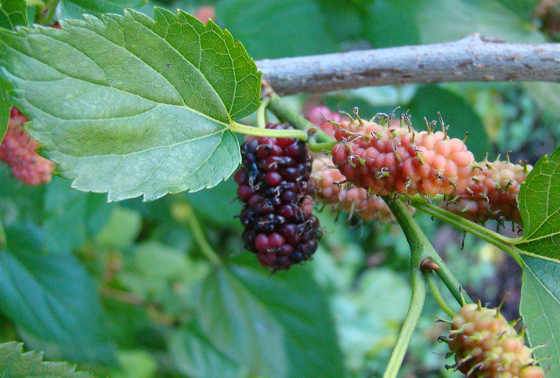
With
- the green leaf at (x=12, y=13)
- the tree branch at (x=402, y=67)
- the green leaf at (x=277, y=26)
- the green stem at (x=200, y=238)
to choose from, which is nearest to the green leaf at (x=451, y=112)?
the green leaf at (x=277, y=26)

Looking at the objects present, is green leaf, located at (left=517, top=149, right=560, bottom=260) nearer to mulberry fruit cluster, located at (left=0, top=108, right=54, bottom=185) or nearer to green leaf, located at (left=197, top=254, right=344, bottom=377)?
mulberry fruit cluster, located at (left=0, top=108, right=54, bottom=185)

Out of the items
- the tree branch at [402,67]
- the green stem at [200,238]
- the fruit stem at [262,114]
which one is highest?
the tree branch at [402,67]

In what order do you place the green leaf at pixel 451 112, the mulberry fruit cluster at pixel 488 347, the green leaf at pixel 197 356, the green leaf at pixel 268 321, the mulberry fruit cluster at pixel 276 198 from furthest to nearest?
the green leaf at pixel 197 356 < the green leaf at pixel 268 321 < the green leaf at pixel 451 112 < the mulberry fruit cluster at pixel 276 198 < the mulberry fruit cluster at pixel 488 347

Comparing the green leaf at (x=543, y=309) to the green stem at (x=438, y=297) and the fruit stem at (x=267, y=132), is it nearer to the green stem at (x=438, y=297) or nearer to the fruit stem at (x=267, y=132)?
the green stem at (x=438, y=297)

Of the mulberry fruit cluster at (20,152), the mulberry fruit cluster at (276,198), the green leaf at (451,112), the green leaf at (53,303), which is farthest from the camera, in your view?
the green leaf at (451,112)

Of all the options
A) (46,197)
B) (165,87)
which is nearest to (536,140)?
(46,197)

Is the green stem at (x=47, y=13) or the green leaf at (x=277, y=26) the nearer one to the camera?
the green stem at (x=47, y=13)

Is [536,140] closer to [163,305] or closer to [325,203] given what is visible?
[163,305]

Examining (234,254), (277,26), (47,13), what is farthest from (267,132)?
(234,254)
